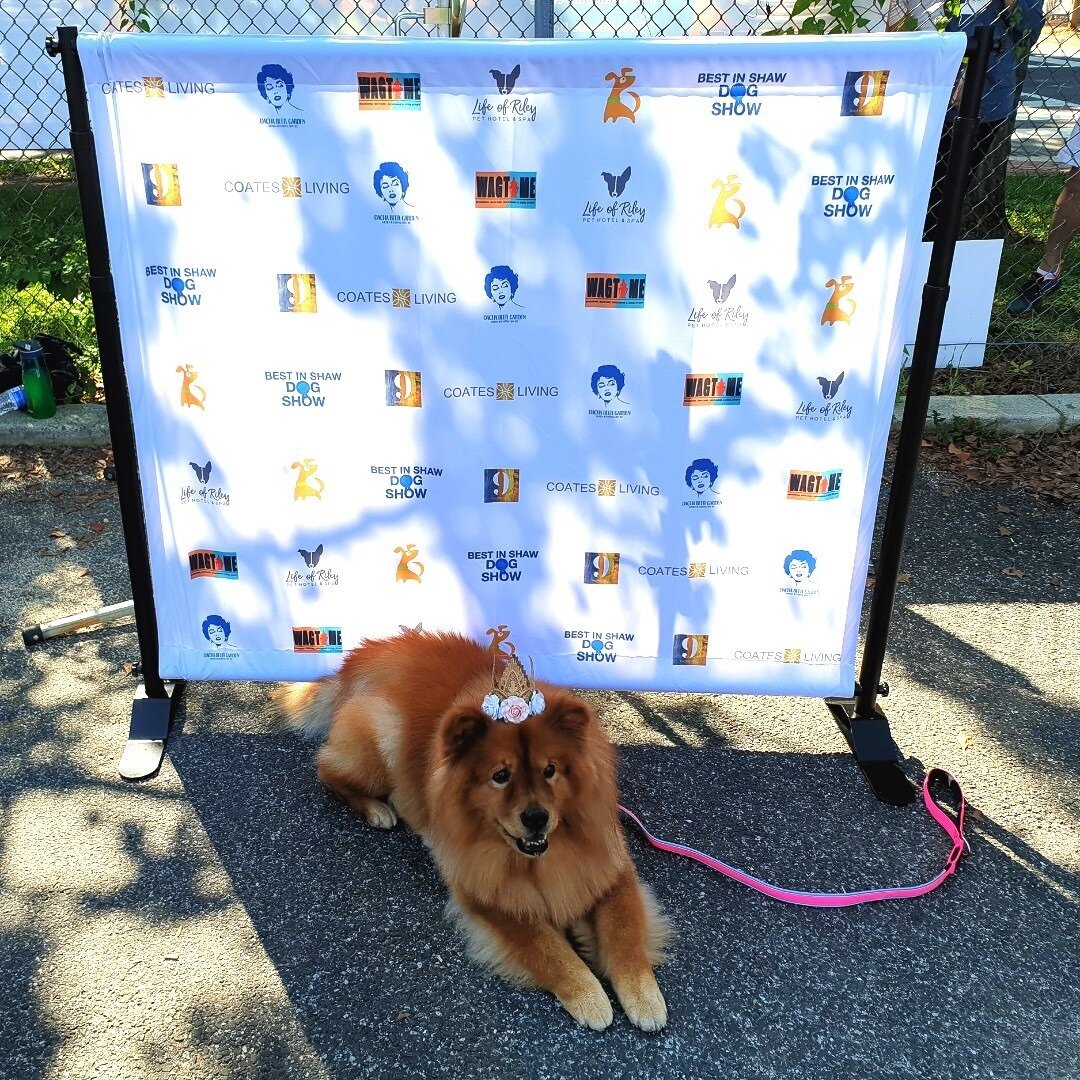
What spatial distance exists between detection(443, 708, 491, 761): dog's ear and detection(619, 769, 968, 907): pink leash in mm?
904

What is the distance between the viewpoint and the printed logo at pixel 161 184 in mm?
3164

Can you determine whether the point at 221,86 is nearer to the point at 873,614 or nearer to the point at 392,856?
the point at 392,856

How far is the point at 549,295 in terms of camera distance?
331cm

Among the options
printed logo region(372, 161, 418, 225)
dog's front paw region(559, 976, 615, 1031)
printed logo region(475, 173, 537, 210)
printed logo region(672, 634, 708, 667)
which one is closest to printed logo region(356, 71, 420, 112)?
printed logo region(372, 161, 418, 225)

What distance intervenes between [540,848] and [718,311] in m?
1.90

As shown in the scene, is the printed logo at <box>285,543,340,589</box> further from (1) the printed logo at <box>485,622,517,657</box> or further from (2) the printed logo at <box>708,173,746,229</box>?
(2) the printed logo at <box>708,173,746,229</box>

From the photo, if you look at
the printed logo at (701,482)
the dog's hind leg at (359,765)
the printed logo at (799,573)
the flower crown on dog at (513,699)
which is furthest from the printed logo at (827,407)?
the dog's hind leg at (359,765)

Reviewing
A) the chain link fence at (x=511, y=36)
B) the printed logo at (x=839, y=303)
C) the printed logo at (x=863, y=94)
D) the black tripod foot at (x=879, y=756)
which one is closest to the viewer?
the printed logo at (x=863, y=94)

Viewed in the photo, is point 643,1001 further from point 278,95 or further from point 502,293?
point 278,95

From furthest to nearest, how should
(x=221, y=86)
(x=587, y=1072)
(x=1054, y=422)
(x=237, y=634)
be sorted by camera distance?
(x=1054, y=422), (x=237, y=634), (x=221, y=86), (x=587, y=1072)

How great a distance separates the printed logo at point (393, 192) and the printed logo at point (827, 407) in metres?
1.54

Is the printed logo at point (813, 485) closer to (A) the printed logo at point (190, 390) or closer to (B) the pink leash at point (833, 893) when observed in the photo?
(B) the pink leash at point (833, 893)

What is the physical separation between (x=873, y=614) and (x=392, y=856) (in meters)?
2.11

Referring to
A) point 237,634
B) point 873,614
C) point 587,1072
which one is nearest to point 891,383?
point 873,614
